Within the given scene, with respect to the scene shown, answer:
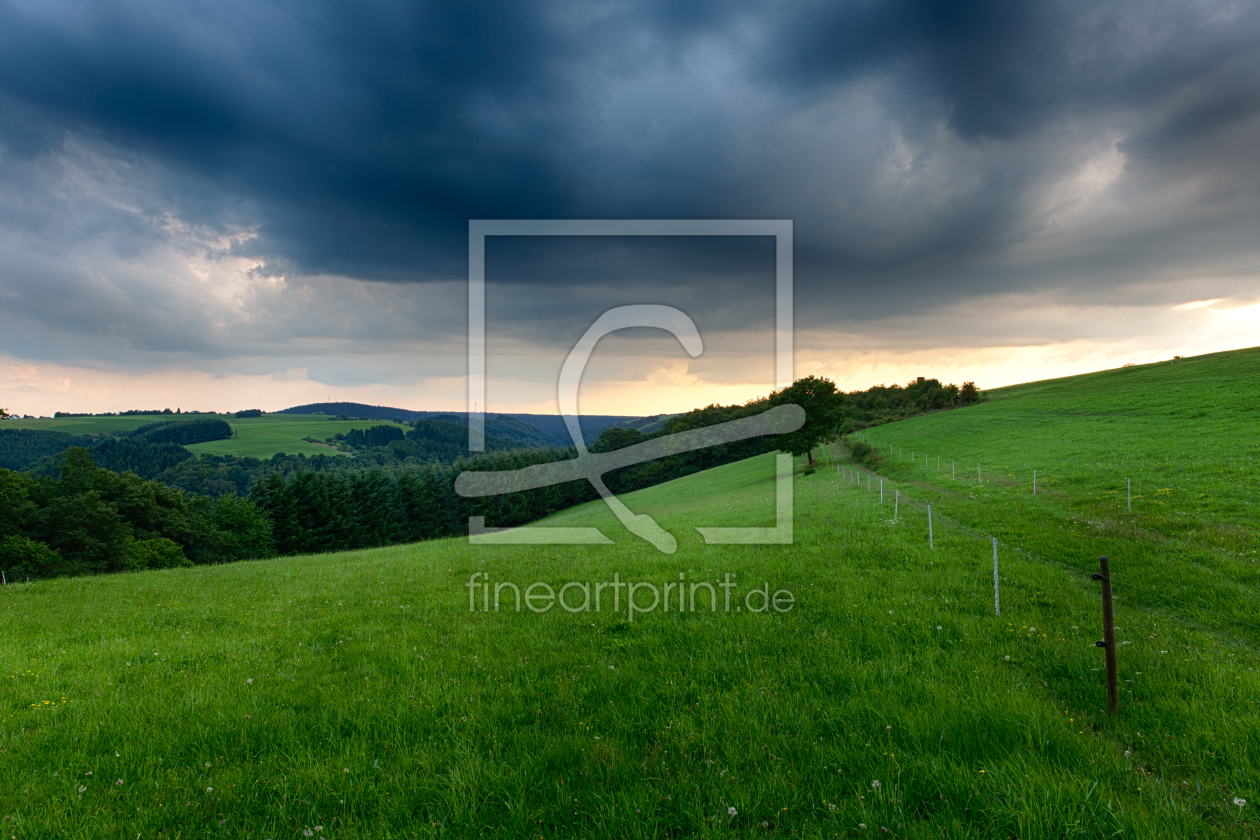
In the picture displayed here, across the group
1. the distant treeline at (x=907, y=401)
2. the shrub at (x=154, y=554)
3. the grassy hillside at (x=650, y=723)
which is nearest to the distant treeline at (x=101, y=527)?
the shrub at (x=154, y=554)

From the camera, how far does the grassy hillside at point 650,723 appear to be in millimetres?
4348

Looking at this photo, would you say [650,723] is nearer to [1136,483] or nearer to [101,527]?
[1136,483]

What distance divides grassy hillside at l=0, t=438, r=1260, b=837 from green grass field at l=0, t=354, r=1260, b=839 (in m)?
0.03

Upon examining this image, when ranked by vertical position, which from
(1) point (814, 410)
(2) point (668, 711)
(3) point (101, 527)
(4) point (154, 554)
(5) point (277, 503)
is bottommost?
(4) point (154, 554)

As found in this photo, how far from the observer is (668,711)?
6023 millimetres

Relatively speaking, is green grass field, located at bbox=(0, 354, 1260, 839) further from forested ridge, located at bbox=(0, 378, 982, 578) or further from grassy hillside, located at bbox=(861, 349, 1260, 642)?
forested ridge, located at bbox=(0, 378, 982, 578)

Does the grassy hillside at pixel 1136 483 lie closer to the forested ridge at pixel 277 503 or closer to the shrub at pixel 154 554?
the forested ridge at pixel 277 503

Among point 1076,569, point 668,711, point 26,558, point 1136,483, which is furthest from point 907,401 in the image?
point 26,558

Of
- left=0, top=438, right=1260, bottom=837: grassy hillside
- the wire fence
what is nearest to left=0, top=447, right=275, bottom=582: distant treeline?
left=0, top=438, right=1260, bottom=837: grassy hillside

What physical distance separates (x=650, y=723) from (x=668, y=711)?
12.9 inches

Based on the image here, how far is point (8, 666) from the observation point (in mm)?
8320

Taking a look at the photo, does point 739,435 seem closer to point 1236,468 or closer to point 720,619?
point 1236,468

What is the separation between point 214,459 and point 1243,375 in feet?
679

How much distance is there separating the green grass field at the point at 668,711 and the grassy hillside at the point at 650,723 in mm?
34
